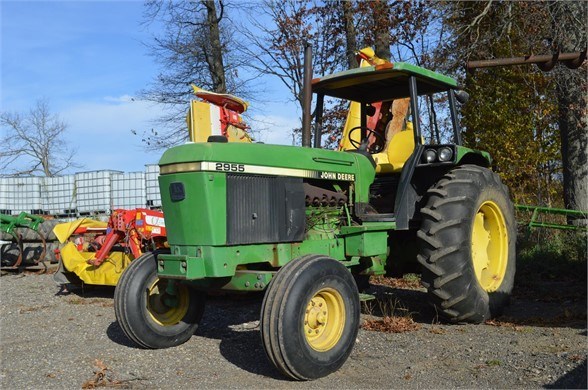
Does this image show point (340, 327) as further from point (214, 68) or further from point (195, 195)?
point (214, 68)

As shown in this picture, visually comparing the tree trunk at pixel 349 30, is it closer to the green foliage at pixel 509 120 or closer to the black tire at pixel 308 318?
the green foliage at pixel 509 120

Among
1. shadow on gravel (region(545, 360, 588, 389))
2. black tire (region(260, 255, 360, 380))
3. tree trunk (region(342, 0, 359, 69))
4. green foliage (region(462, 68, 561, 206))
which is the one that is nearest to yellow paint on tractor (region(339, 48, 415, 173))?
black tire (region(260, 255, 360, 380))

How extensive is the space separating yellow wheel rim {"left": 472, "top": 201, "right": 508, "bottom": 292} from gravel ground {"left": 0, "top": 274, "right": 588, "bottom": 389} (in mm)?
438

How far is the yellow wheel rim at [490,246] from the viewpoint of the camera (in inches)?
260

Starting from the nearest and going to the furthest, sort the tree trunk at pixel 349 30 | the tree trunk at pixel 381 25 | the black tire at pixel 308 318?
1. the black tire at pixel 308 318
2. the tree trunk at pixel 381 25
3. the tree trunk at pixel 349 30

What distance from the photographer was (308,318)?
4.64m

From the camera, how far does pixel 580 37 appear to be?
10641mm

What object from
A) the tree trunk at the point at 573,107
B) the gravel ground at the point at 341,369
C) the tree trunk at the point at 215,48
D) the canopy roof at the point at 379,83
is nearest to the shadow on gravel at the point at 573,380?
the gravel ground at the point at 341,369

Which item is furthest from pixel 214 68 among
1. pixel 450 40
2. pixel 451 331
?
pixel 451 331

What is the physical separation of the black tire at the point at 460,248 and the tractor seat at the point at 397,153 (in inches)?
22.6

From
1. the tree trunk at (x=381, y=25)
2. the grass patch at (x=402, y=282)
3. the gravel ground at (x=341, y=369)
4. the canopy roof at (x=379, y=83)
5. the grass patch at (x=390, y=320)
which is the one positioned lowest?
the gravel ground at (x=341, y=369)

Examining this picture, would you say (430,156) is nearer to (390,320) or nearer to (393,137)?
(393,137)

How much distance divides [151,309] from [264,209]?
4.74 feet

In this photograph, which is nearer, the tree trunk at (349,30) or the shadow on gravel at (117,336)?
the shadow on gravel at (117,336)
